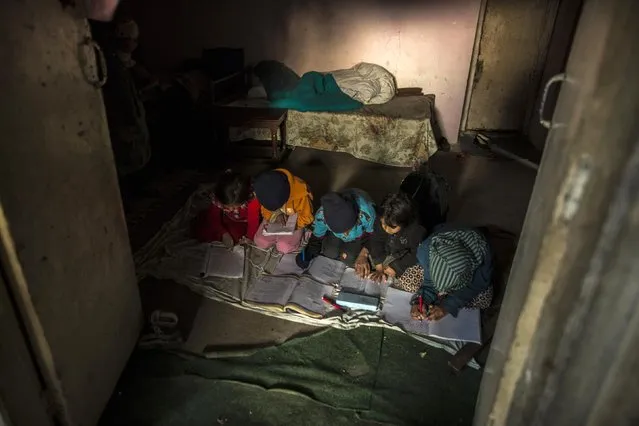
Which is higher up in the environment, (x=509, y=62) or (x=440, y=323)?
(x=509, y=62)

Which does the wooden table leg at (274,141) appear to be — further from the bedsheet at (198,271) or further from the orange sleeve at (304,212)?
the orange sleeve at (304,212)

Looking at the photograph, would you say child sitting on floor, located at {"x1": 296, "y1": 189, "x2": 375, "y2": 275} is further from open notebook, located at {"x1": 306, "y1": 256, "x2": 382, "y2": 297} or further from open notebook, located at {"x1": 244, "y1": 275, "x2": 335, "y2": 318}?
open notebook, located at {"x1": 244, "y1": 275, "x2": 335, "y2": 318}

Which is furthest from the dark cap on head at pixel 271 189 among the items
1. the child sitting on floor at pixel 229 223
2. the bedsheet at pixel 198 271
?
the bedsheet at pixel 198 271

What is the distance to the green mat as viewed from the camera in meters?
1.47

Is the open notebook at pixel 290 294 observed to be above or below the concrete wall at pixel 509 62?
below

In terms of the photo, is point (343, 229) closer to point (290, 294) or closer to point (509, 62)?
point (290, 294)

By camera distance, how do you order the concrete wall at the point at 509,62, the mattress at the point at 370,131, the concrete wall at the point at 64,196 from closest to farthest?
the concrete wall at the point at 64,196 < the mattress at the point at 370,131 < the concrete wall at the point at 509,62

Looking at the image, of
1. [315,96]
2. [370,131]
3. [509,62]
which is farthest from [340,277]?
[509,62]

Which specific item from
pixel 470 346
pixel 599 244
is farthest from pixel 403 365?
pixel 599 244

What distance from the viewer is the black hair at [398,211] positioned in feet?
6.25

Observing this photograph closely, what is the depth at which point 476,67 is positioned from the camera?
416 centimetres

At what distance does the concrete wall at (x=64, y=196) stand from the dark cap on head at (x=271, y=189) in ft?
2.49

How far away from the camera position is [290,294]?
2010 millimetres

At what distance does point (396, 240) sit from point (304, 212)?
1.79 feet
